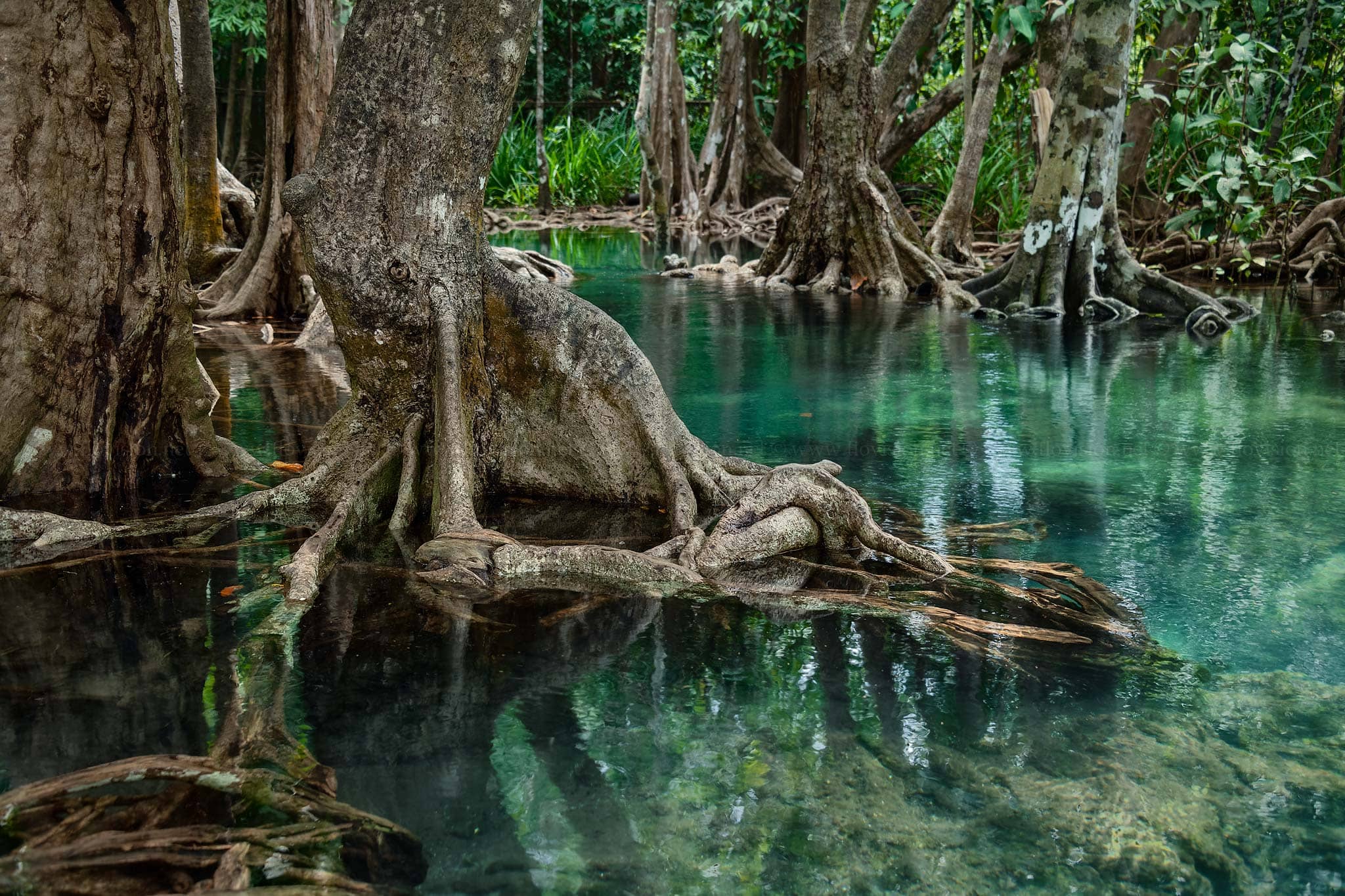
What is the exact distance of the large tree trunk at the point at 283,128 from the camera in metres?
9.36

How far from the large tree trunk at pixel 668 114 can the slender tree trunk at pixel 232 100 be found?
24.1 ft

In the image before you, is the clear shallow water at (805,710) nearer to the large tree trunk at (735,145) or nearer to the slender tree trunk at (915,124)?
the slender tree trunk at (915,124)

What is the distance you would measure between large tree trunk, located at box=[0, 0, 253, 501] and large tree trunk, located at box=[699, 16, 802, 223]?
51.4ft

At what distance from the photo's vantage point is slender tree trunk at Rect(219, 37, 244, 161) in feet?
69.4

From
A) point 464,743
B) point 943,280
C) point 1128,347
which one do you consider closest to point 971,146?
point 943,280

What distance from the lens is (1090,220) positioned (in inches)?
403

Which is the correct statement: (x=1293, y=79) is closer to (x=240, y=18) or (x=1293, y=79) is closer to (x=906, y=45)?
(x=906, y=45)

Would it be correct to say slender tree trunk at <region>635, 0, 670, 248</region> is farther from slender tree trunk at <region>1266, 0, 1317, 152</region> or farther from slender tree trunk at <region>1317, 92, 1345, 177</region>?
slender tree trunk at <region>1317, 92, 1345, 177</region>

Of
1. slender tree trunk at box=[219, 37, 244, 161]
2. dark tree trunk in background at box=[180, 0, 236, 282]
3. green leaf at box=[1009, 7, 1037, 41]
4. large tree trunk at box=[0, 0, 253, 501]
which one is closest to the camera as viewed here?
large tree trunk at box=[0, 0, 253, 501]

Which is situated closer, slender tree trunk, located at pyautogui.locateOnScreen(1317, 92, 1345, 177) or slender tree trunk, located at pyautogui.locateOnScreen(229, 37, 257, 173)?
slender tree trunk, located at pyautogui.locateOnScreen(1317, 92, 1345, 177)

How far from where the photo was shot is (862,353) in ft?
28.2

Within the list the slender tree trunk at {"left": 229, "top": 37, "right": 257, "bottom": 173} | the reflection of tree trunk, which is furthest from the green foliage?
the reflection of tree trunk

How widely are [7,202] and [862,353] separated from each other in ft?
18.6

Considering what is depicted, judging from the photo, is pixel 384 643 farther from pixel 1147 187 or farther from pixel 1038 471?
pixel 1147 187
